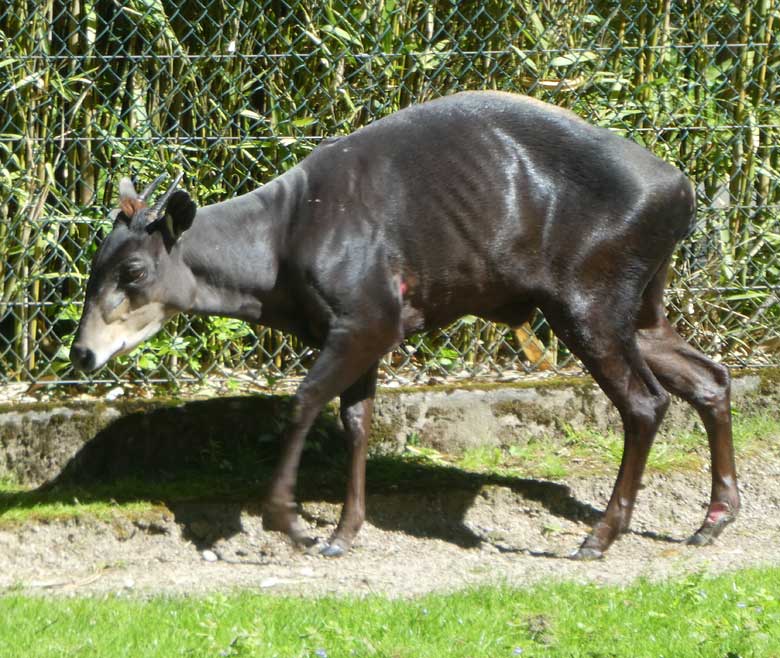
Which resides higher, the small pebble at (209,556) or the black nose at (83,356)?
the black nose at (83,356)

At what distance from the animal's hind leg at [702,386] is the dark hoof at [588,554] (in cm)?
51

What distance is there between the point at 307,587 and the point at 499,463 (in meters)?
2.00

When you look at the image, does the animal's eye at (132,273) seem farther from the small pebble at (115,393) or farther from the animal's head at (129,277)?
the small pebble at (115,393)

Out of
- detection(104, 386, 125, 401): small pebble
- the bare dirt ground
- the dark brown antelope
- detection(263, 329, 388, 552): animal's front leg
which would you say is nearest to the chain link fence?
detection(104, 386, 125, 401): small pebble

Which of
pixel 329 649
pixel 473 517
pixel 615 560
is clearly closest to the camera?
pixel 329 649

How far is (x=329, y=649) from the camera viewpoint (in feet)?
14.5

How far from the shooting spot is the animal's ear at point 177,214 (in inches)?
227

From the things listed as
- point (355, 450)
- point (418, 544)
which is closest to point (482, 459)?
point (418, 544)

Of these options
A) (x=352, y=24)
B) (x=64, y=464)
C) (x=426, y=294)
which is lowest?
(x=64, y=464)

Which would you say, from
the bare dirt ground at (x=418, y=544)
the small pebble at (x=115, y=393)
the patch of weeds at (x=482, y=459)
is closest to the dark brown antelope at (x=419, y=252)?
the bare dirt ground at (x=418, y=544)

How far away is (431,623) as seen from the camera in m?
4.75

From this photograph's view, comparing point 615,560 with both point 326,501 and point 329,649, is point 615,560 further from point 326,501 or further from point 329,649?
point 329,649

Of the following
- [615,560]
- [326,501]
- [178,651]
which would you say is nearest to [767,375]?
[615,560]

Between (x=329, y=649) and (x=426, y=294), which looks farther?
(x=426, y=294)
